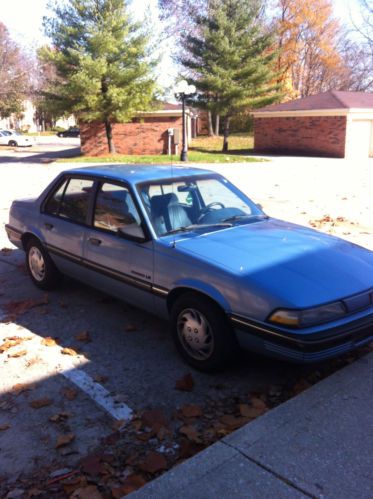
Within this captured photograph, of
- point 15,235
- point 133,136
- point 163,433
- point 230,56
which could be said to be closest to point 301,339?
point 163,433

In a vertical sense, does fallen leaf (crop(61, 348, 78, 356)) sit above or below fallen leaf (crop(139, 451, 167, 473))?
above

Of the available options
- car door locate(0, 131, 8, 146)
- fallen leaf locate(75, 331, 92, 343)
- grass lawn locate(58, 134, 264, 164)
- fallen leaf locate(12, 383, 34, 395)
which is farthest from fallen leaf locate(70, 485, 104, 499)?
car door locate(0, 131, 8, 146)

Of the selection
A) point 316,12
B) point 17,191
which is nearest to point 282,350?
point 17,191

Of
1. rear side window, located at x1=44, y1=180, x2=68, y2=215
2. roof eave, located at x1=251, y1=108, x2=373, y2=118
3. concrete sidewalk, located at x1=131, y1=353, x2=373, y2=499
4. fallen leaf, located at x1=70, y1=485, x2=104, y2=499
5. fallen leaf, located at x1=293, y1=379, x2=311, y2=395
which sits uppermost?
roof eave, located at x1=251, y1=108, x2=373, y2=118

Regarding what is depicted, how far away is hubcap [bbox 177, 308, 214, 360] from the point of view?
144 inches

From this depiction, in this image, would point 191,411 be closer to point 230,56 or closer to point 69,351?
point 69,351

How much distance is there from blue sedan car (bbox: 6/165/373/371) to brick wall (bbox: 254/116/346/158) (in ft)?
80.3

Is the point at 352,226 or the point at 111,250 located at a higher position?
the point at 111,250

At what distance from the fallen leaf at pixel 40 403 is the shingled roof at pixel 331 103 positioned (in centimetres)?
2696

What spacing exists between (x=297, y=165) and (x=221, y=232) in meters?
18.8

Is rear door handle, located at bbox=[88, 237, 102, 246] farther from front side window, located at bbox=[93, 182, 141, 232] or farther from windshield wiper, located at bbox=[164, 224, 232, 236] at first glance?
windshield wiper, located at bbox=[164, 224, 232, 236]

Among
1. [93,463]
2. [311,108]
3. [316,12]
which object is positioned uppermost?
[316,12]

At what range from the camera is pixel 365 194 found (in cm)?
1280

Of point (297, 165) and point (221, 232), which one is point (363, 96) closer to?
point (297, 165)
